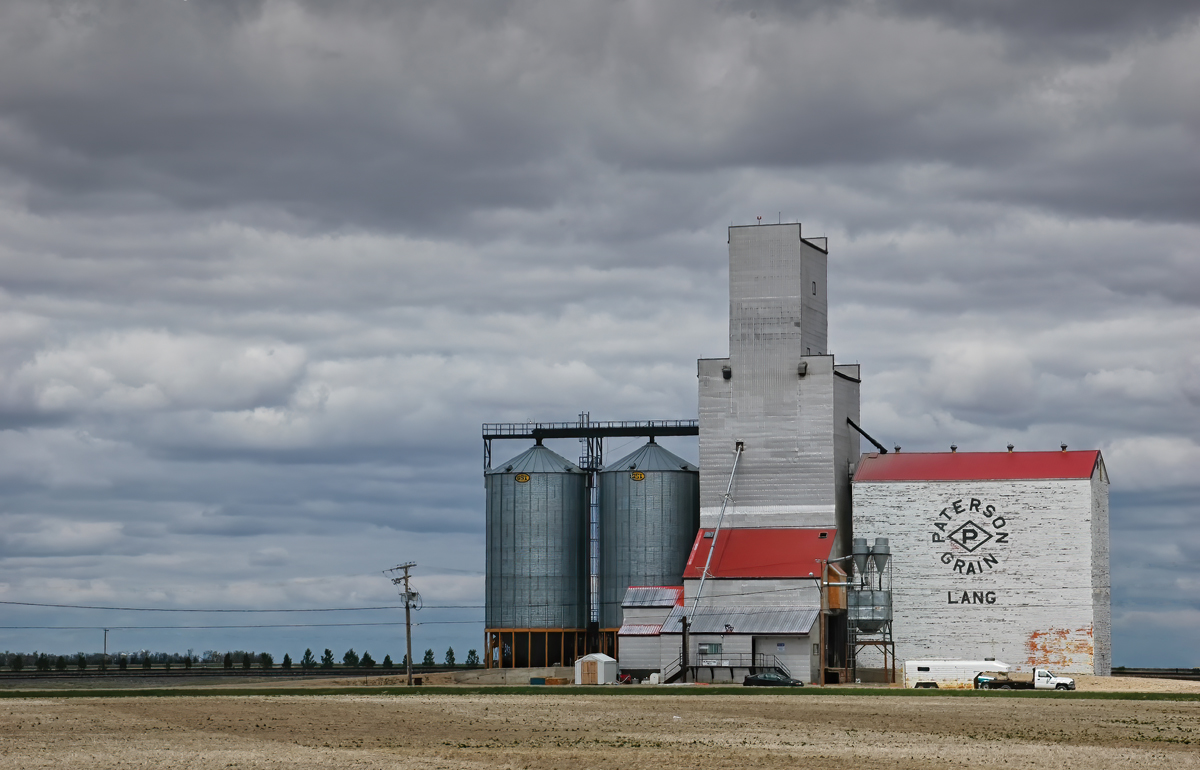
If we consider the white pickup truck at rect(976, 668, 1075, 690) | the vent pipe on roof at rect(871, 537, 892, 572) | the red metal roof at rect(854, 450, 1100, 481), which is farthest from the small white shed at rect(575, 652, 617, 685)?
the white pickup truck at rect(976, 668, 1075, 690)

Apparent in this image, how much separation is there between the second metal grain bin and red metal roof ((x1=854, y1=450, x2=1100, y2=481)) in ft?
66.0

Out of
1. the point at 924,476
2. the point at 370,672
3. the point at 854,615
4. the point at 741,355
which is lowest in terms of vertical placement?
the point at 370,672

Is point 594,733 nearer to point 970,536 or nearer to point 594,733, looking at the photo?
point 594,733

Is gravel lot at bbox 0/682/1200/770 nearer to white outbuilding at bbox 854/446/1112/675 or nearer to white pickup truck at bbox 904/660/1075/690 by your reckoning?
white pickup truck at bbox 904/660/1075/690

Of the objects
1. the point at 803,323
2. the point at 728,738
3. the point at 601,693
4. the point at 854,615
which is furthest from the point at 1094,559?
the point at 728,738

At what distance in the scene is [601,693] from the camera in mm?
68188

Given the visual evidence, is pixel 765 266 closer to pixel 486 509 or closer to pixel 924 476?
pixel 924 476

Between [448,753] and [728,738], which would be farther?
[728,738]

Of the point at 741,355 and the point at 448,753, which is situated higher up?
the point at 741,355

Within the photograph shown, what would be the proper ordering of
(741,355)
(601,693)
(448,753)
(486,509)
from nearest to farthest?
(448,753) → (601,693) → (741,355) → (486,509)

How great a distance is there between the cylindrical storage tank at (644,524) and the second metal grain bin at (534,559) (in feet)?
6.54

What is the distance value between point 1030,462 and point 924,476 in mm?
6239

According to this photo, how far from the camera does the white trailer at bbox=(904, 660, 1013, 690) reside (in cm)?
7906

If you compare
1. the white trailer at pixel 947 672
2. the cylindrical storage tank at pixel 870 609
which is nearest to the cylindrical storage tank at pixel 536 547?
the cylindrical storage tank at pixel 870 609
